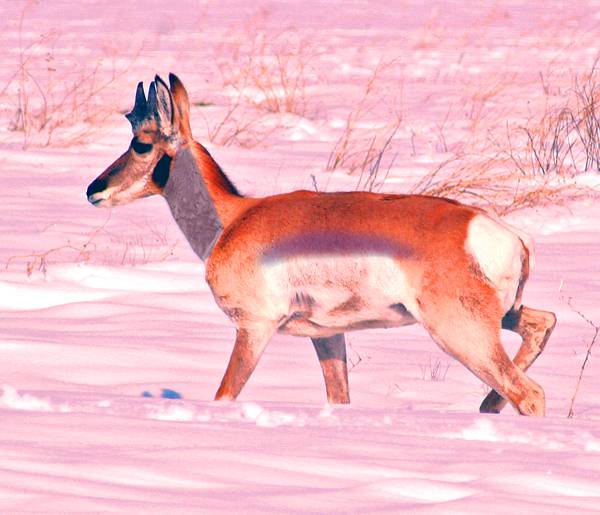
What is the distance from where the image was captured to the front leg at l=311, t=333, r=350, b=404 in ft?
19.8

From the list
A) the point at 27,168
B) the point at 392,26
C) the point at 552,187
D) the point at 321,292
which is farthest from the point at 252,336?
the point at 392,26

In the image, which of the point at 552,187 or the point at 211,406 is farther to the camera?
the point at 552,187

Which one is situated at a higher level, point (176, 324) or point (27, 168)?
point (176, 324)

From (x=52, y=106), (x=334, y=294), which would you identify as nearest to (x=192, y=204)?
(x=334, y=294)

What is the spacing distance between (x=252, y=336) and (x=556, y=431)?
1372 mm

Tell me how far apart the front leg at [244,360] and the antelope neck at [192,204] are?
487mm

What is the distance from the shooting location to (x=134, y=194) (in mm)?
6465

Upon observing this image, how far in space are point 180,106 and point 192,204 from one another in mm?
445

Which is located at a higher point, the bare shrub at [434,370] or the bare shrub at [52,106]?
the bare shrub at [434,370]

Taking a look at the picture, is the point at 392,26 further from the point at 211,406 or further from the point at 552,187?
the point at 211,406

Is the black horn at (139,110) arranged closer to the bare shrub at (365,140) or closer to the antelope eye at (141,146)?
the antelope eye at (141,146)

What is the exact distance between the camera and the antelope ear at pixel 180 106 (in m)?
6.34

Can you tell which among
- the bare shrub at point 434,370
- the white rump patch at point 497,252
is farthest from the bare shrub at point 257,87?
the white rump patch at point 497,252

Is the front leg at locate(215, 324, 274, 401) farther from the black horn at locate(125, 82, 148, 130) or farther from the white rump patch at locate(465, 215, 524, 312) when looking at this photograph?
the black horn at locate(125, 82, 148, 130)
